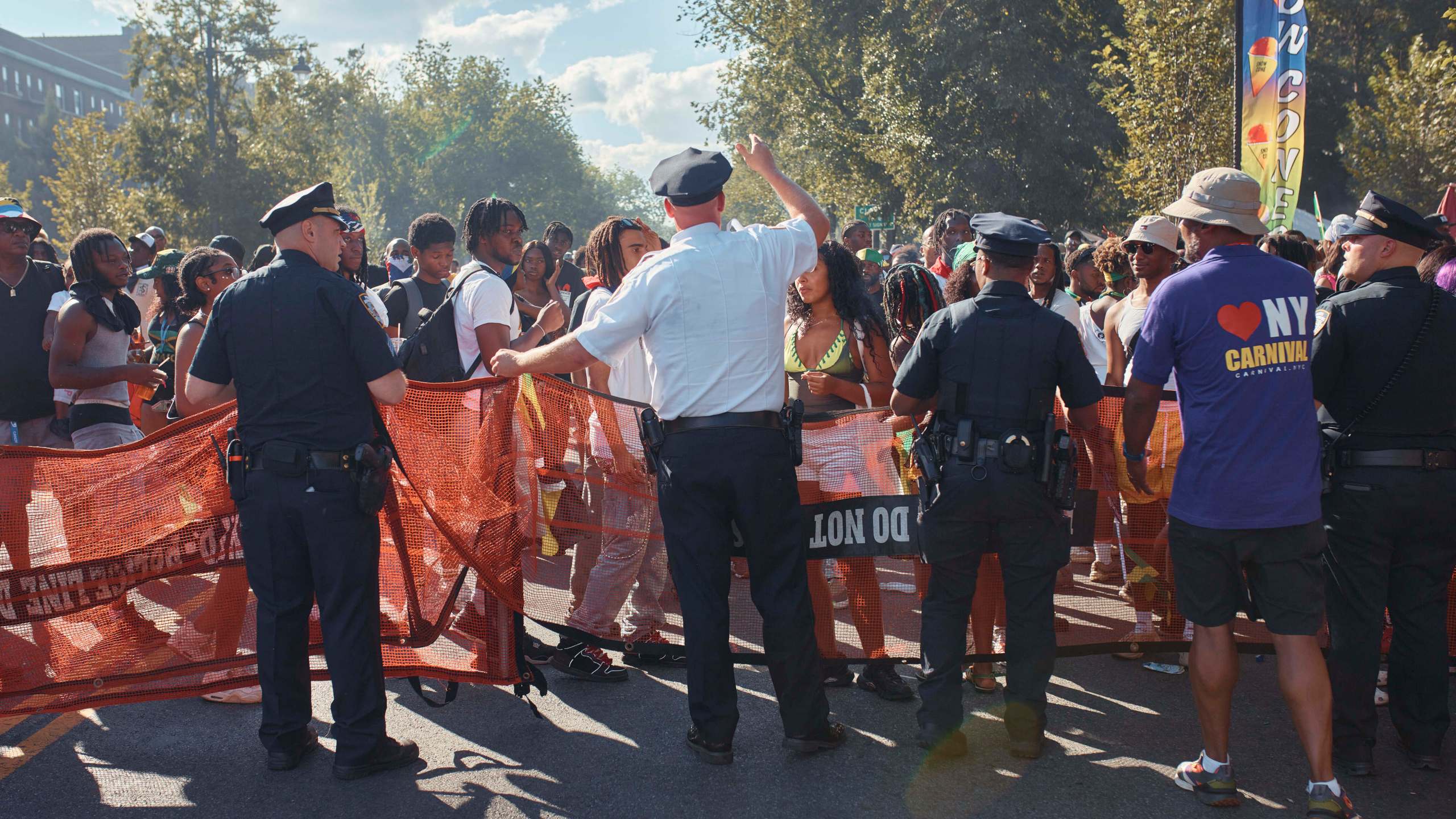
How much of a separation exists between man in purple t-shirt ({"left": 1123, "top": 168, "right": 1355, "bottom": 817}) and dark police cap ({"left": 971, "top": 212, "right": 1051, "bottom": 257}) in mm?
503

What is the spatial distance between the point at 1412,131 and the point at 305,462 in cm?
1919

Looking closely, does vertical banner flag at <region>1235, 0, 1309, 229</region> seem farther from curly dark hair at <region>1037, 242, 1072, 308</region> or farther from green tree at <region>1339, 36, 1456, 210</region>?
green tree at <region>1339, 36, 1456, 210</region>

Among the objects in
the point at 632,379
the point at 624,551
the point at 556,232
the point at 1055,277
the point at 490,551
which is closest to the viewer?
the point at 490,551

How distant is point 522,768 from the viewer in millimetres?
3971

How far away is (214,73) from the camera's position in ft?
108

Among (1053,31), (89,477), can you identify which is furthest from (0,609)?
(1053,31)

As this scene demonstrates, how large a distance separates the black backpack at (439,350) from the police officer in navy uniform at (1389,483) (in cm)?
373

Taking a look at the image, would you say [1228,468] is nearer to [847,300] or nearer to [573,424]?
[847,300]

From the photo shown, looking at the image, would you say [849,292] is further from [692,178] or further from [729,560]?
[729,560]

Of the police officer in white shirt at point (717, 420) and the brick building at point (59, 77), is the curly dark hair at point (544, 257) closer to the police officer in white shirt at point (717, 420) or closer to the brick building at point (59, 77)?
the police officer in white shirt at point (717, 420)

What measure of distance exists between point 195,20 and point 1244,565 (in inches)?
1573

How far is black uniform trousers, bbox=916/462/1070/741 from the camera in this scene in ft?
12.7

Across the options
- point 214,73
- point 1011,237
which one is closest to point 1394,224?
point 1011,237

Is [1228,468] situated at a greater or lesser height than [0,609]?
greater
